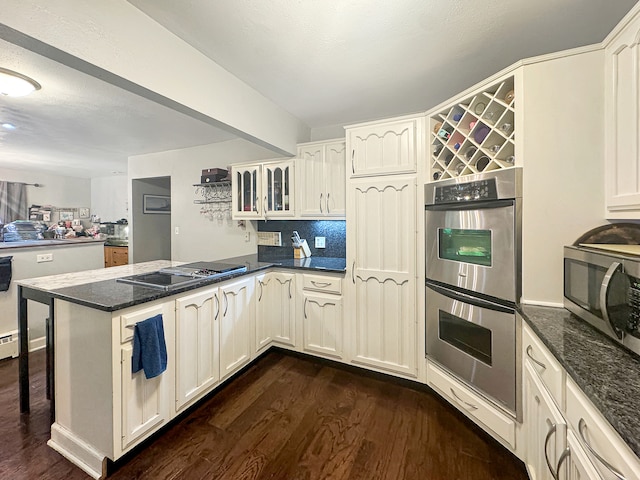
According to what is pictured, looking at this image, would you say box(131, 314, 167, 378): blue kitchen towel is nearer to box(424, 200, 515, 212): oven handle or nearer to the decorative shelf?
box(424, 200, 515, 212): oven handle

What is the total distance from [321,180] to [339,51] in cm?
115

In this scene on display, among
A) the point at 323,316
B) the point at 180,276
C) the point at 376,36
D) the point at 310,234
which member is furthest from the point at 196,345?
Result: the point at 376,36

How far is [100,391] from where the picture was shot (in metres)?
1.47

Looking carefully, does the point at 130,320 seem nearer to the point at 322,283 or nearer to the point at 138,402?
the point at 138,402

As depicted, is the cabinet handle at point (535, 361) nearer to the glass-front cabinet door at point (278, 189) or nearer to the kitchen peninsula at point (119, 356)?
the kitchen peninsula at point (119, 356)

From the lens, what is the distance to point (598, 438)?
2.46ft

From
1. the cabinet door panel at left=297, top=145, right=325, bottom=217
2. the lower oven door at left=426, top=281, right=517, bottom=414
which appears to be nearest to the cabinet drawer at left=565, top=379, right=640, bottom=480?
the lower oven door at left=426, top=281, right=517, bottom=414

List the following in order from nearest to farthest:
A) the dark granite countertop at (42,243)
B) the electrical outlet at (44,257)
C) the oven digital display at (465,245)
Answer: the oven digital display at (465,245) < the dark granite countertop at (42,243) < the electrical outlet at (44,257)

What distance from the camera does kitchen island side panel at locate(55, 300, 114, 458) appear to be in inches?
56.9

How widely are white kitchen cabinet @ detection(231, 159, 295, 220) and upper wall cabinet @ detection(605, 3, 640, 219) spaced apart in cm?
230

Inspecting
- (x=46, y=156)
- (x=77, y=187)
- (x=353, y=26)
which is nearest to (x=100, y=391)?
(x=353, y=26)

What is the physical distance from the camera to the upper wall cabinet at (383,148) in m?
2.14

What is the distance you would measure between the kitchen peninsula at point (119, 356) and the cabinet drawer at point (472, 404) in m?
1.60

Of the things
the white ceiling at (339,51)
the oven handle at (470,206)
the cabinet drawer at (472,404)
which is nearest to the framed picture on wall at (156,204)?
the white ceiling at (339,51)
